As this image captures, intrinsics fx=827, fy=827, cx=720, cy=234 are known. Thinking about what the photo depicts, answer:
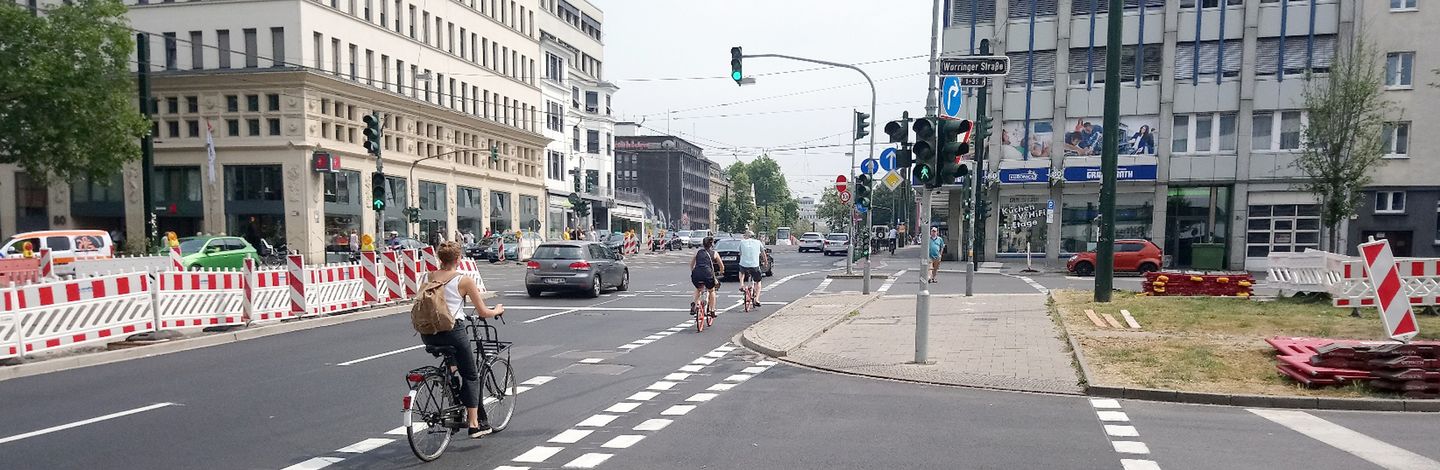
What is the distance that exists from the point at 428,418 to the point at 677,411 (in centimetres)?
258

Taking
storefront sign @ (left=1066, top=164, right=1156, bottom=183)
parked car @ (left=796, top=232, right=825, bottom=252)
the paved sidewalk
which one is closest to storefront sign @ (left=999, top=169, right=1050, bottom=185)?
storefront sign @ (left=1066, top=164, right=1156, bottom=183)

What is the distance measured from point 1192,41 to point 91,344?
4013 cm

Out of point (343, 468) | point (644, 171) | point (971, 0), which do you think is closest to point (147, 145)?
point (343, 468)

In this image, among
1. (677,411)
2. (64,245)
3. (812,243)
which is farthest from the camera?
(812,243)

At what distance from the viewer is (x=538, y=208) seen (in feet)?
204

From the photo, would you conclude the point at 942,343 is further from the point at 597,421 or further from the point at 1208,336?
the point at 597,421

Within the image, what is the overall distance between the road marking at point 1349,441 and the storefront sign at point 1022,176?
3174 cm

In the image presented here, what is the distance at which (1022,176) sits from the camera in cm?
3866

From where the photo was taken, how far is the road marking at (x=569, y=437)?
6840mm

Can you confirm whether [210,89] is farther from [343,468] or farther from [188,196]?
[343,468]

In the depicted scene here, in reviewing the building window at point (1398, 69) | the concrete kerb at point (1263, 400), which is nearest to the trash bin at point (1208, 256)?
the building window at point (1398, 69)

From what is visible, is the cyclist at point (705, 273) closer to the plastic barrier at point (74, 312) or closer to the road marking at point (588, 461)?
the road marking at point (588, 461)

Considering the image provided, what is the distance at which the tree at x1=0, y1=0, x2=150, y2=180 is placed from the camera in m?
28.0

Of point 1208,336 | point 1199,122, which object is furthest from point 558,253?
point 1199,122
